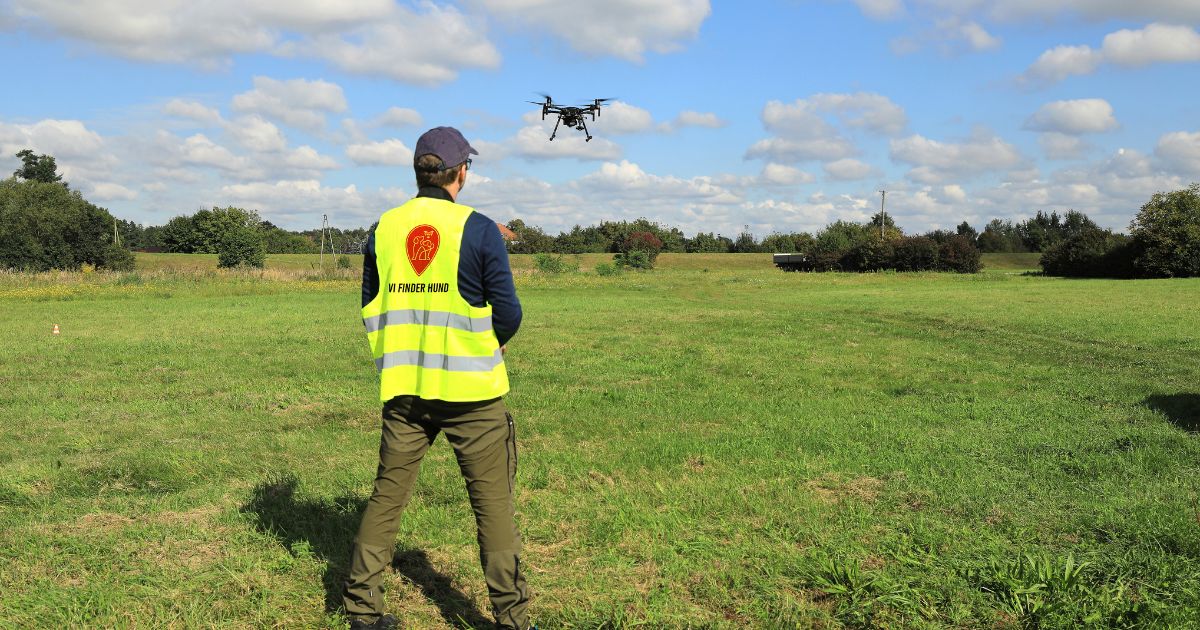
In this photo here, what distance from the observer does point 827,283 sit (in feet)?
168

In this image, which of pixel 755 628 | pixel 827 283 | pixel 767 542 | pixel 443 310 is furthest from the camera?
pixel 827 283

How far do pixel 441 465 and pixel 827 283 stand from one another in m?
47.7

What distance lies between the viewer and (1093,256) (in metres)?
60.0

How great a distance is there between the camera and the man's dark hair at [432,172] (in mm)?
3545

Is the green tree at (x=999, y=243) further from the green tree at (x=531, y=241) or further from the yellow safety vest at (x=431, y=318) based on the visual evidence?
the yellow safety vest at (x=431, y=318)

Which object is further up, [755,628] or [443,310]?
[443,310]

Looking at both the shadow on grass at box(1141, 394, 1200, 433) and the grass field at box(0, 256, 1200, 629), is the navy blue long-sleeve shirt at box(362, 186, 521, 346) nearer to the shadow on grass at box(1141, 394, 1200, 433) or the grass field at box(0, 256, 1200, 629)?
the grass field at box(0, 256, 1200, 629)

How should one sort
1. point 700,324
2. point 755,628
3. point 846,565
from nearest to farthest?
point 755,628 < point 846,565 < point 700,324

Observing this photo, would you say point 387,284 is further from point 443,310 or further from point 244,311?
point 244,311

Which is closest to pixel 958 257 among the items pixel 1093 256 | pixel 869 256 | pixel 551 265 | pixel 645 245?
pixel 869 256

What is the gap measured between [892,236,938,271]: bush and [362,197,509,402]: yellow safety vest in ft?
242

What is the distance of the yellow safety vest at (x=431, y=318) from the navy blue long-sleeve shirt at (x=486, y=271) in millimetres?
30

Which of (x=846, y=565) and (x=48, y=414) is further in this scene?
(x=48, y=414)

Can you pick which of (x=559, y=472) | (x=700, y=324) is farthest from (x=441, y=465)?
(x=700, y=324)
